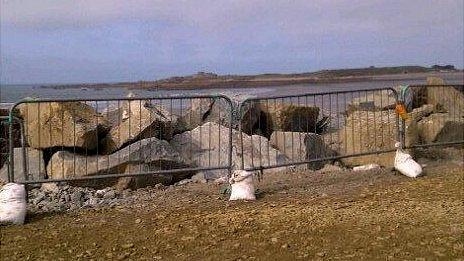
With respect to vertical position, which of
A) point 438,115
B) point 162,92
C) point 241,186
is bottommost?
point 241,186

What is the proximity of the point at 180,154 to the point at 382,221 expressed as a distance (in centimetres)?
388

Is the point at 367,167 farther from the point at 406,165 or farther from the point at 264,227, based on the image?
the point at 264,227

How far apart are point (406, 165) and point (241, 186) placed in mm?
3002

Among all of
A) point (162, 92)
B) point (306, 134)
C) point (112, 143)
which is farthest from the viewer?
point (162, 92)

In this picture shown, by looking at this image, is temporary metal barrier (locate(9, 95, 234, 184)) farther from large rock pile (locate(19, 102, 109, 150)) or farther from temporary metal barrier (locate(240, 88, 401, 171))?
temporary metal barrier (locate(240, 88, 401, 171))

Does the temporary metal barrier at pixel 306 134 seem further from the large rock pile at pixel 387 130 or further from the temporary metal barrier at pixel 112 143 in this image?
the temporary metal barrier at pixel 112 143

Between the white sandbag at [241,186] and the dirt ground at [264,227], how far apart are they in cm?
15

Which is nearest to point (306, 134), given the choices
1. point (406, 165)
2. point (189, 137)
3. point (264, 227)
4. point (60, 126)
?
point (406, 165)

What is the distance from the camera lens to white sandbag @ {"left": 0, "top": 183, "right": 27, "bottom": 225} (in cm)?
587

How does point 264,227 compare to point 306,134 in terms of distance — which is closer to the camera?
point 264,227

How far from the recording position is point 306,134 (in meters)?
9.73

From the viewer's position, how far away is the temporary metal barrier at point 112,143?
796 centimetres

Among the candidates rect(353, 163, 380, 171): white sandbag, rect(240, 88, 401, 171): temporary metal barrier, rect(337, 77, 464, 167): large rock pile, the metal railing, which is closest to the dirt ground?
the metal railing

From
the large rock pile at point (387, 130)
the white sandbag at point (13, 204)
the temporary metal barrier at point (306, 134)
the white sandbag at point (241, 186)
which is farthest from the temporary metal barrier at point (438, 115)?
the white sandbag at point (13, 204)
